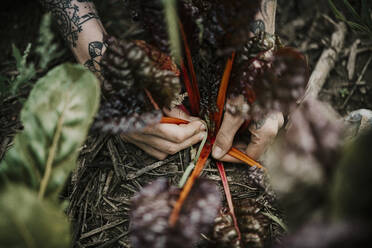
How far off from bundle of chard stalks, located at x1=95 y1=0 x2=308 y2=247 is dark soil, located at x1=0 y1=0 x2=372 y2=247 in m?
0.19

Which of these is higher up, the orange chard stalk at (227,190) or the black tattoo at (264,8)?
the black tattoo at (264,8)

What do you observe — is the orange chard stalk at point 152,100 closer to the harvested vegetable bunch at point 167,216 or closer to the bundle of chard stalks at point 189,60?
A: the bundle of chard stalks at point 189,60

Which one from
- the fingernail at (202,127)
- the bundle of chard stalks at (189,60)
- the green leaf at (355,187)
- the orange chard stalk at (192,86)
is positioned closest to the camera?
the green leaf at (355,187)

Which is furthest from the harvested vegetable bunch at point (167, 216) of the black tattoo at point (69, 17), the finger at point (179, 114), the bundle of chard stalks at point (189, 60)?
the black tattoo at point (69, 17)

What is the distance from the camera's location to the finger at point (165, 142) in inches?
39.9

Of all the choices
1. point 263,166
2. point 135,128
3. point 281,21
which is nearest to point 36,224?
point 135,128

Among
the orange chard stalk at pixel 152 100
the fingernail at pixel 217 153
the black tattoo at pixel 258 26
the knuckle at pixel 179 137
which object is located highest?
the black tattoo at pixel 258 26

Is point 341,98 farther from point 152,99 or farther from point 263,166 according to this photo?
point 152,99

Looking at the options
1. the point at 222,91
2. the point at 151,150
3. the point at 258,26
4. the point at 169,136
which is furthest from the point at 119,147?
the point at 258,26

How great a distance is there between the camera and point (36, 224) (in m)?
0.53

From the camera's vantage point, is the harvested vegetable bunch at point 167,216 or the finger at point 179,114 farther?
the finger at point 179,114

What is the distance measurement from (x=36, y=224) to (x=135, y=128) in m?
0.34

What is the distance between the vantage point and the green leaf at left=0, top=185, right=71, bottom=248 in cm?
51

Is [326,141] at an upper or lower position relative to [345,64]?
upper
